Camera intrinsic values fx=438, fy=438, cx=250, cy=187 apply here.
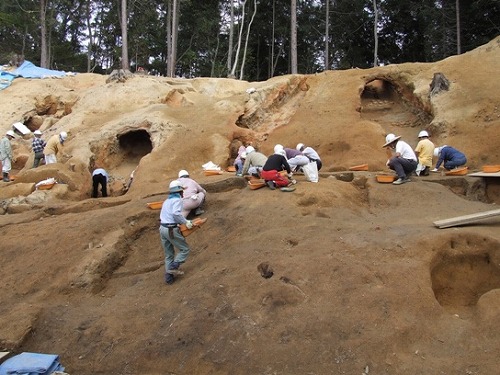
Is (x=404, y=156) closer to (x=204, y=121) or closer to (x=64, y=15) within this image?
(x=204, y=121)

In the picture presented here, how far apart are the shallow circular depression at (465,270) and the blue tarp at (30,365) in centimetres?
478

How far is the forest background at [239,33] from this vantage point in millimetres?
26953

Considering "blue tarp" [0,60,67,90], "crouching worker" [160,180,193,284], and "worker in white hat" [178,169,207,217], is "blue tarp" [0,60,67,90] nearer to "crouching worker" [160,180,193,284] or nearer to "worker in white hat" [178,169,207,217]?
"worker in white hat" [178,169,207,217]

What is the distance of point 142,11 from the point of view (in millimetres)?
29719

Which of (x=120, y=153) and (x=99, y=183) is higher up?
(x=120, y=153)

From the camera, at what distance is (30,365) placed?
468 centimetres

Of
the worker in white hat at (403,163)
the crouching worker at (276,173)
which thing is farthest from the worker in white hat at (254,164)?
the worker in white hat at (403,163)

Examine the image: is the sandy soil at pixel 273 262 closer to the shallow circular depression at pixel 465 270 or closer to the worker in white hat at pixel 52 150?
the shallow circular depression at pixel 465 270

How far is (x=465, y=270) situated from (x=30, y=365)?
220 inches

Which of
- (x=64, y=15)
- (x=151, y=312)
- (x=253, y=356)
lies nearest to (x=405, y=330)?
(x=253, y=356)

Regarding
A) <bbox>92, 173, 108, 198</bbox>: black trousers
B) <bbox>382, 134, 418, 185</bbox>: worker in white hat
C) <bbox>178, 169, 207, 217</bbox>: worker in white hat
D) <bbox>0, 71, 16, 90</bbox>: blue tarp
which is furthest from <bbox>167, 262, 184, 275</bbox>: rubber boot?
<bbox>0, 71, 16, 90</bbox>: blue tarp

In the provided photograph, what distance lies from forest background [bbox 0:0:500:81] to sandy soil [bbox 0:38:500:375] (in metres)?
13.5

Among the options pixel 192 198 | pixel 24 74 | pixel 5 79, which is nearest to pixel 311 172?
pixel 192 198

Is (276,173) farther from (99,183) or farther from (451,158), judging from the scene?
→ (99,183)
